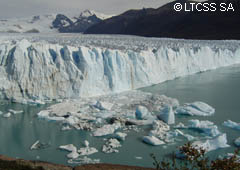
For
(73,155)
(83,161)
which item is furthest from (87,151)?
(83,161)

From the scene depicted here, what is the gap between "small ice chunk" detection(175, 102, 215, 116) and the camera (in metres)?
7.86

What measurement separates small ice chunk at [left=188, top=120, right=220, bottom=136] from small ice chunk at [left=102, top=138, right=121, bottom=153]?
2056 millimetres

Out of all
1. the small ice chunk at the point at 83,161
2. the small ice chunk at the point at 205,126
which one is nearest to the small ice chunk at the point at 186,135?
the small ice chunk at the point at 205,126

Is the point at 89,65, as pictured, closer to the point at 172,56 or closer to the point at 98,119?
the point at 98,119

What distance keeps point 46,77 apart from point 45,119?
2517mm

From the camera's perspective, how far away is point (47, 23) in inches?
3895

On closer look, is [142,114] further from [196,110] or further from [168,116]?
[196,110]

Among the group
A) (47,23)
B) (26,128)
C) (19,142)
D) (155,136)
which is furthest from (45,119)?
(47,23)

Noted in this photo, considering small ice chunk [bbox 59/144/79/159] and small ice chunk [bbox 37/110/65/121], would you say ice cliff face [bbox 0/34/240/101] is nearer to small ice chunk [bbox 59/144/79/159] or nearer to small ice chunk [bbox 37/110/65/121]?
small ice chunk [bbox 37/110/65/121]

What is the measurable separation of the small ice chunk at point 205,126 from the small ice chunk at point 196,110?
0.91m

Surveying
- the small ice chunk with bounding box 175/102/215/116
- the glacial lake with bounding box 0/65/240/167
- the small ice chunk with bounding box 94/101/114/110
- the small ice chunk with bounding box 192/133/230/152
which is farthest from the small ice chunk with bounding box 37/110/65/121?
the small ice chunk with bounding box 192/133/230/152

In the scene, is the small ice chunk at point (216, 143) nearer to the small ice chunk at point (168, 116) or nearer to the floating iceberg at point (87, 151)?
the small ice chunk at point (168, 116)

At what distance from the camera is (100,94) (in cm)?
1002

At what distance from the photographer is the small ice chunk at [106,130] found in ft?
20.9
